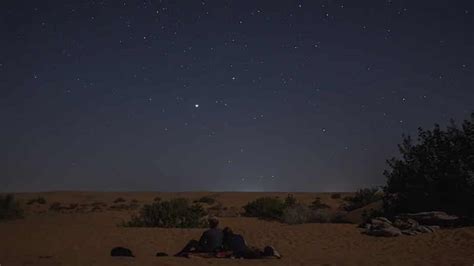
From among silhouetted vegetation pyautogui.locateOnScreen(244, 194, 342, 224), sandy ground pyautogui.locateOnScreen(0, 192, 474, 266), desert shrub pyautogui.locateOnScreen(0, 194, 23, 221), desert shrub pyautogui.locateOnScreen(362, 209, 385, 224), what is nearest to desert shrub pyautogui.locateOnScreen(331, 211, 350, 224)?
silhouetted vegetation pyautogui.locateOnScreen(244, 194, 342, 224)

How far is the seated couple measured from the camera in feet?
46.6

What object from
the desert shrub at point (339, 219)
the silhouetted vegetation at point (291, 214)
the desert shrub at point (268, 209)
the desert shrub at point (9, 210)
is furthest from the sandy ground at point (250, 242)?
the desert shrub at point (9, 210)

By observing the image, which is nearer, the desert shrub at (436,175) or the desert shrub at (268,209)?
the desert shrub at (436,175)

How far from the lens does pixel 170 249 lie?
17719 millimetres

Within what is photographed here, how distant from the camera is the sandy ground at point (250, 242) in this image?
1345cm

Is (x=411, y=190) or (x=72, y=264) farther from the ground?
(x=411, y=190)

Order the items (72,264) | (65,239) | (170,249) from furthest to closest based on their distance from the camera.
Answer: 1. (65,239)
2. (170,249)
3. (72,264)

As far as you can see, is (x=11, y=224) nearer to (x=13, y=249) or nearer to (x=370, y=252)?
(x=13, y=249)

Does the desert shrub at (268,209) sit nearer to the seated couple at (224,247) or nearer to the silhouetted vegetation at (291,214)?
the silhouetted vegetation at (291,214)

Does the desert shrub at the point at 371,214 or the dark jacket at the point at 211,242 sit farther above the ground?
the desert shrub at the point at 371,214

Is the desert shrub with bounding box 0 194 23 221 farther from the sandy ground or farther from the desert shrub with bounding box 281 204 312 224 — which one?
the desert shrub with bounding box 281 204 312 224

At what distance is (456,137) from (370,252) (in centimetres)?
983

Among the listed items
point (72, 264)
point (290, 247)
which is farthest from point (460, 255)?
point (72, 264)

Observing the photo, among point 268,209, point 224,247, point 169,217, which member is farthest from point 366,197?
point 224,247
